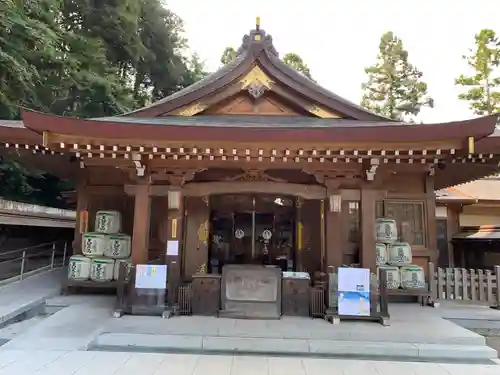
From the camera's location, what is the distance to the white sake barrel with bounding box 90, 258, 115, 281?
809 centimetres

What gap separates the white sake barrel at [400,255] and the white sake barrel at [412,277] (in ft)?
0.48

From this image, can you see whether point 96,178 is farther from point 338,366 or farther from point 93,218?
point 338,366

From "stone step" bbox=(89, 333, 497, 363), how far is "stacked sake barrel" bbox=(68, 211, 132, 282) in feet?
9.09

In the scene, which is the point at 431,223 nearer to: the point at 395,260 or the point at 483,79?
the point at 395,260

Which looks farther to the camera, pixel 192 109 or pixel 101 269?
pixel 192 109

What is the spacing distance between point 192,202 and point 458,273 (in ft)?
19.7

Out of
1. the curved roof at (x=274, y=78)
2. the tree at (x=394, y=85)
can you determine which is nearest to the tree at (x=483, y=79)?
the tree at (x=394, y=85)

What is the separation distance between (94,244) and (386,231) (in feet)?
20.6

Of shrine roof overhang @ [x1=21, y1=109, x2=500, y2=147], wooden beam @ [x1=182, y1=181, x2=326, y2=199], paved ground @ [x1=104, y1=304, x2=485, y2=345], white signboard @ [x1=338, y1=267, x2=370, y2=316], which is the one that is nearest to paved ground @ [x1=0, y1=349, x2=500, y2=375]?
paved ground @ [x1=104, y1=304, x2=485, y2=345]

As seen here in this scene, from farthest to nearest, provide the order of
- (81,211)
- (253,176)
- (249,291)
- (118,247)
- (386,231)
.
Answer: (81,211), (118,247), (386,231), (253,176), (249,291)

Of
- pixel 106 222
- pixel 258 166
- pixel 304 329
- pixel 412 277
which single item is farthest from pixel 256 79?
pixel 412 277

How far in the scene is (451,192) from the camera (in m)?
13.4

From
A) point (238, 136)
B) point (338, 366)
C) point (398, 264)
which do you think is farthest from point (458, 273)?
point (238, 136)

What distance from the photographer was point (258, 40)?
8.55 metres
